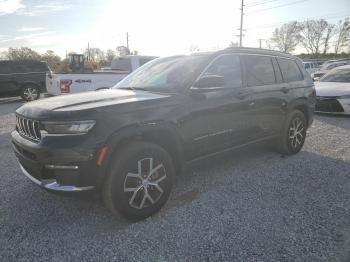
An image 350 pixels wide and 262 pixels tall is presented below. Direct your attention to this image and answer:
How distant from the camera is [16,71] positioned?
13867 mm

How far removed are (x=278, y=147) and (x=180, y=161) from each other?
2.53m

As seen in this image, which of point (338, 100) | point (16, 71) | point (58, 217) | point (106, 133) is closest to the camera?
point (106, 133)

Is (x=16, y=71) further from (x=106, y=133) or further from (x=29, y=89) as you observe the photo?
(x=106, y=133)

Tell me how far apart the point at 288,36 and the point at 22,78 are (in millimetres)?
71339

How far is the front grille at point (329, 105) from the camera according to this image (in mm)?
8953

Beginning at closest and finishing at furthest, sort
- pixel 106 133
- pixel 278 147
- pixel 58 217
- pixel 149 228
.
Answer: pixel 106 133
pixel 149 228
pixel 58 217
pixel 278 147

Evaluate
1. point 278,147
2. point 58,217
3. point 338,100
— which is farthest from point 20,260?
point 338,100

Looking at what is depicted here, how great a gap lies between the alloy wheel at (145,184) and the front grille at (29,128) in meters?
0.98

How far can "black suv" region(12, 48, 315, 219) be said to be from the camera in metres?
2.82

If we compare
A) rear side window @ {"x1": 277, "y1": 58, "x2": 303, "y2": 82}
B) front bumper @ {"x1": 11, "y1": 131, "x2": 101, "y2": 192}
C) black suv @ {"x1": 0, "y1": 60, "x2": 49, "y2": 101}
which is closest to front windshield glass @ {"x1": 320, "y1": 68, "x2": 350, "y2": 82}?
rear side window @ {"x1": 277, "y1": 58, "x2": 303, "y2": 82}

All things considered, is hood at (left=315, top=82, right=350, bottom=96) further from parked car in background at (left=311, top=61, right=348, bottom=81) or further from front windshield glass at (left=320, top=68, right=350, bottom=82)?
parked car in background at (left=311, top=61, right=348, bottom=81)

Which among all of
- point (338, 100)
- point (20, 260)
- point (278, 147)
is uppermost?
point (338, 100)

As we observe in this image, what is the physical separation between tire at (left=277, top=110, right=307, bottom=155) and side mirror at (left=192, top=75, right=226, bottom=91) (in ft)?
6.97

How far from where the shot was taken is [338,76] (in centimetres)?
1062
